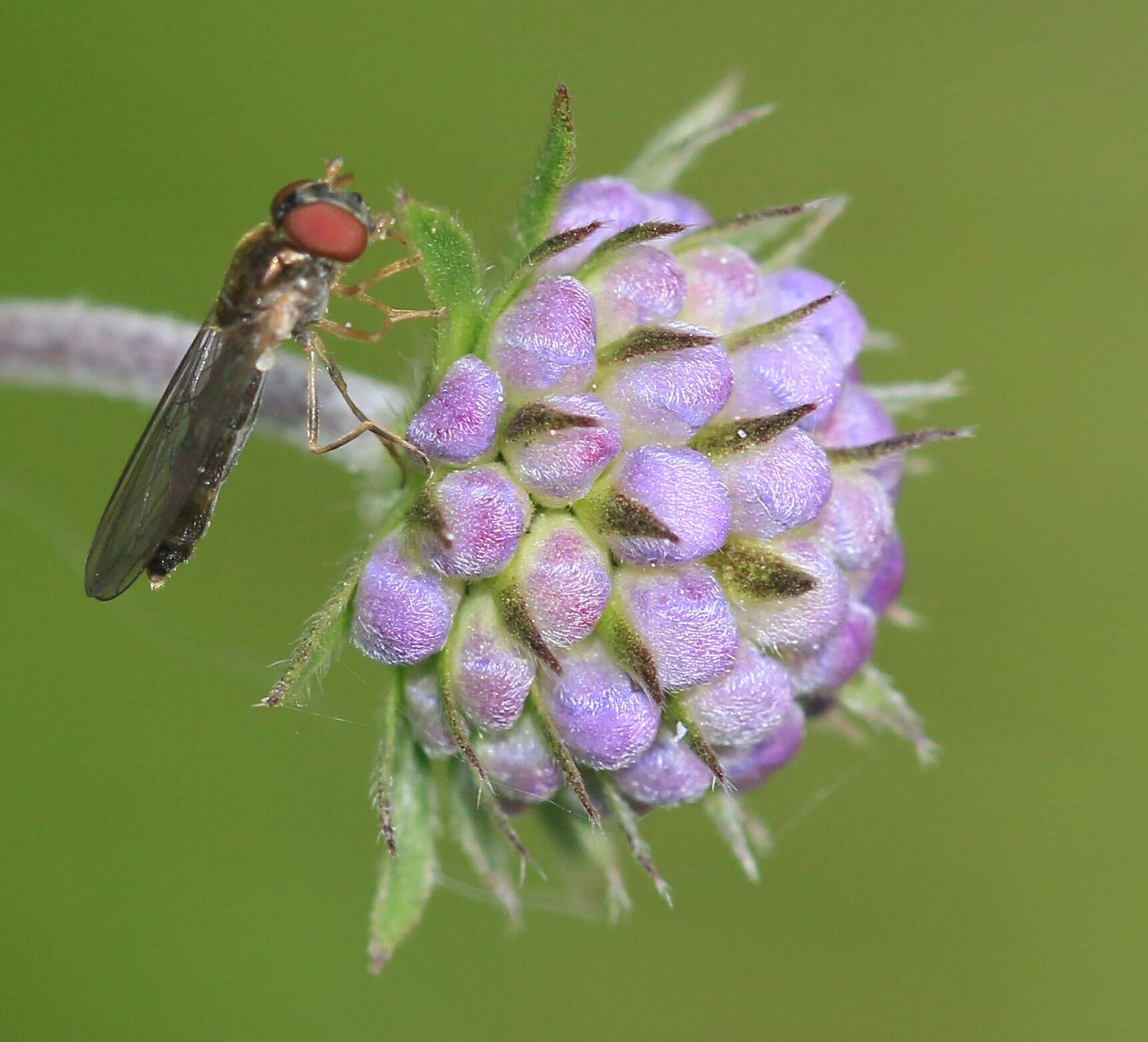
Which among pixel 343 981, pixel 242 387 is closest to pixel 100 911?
pixel 343 981

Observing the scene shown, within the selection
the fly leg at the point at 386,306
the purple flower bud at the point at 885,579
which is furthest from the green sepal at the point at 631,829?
the fly leg at the point at 386,306

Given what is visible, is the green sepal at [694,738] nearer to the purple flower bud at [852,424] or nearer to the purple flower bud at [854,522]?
the purple flower bud at [854,522]

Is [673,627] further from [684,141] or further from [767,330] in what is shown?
[684,141]

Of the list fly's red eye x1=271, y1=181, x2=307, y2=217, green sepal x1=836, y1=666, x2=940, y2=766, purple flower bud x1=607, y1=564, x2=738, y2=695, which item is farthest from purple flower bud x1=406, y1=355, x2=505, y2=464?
green sepal x1=836, y1=666, x2=940, y2=766

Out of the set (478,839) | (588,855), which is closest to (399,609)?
(478,839)

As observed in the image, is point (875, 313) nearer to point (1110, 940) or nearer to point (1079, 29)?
point (1079, 29)

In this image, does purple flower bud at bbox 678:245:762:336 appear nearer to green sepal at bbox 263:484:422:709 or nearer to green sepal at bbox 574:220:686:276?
green sepal at bbox 574:220:686:276
